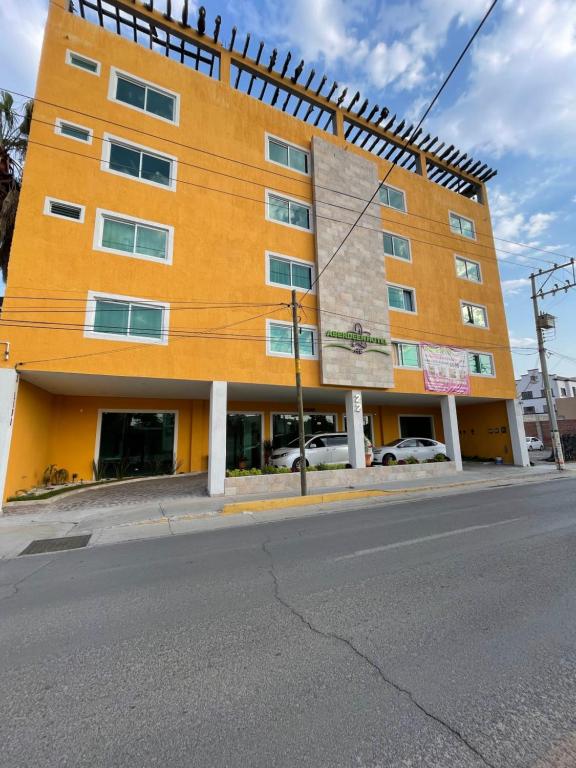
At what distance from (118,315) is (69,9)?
12669mm

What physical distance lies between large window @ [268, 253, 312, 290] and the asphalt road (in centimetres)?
1243

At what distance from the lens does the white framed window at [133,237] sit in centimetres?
1295

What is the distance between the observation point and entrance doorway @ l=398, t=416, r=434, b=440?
24.9 meters

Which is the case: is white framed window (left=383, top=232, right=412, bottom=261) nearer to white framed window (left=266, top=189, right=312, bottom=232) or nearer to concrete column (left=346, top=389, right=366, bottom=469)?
white framed window (left=266, top=189, right=312, bottom=232)

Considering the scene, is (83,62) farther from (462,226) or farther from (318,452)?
(462,226)

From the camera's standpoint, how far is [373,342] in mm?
17422

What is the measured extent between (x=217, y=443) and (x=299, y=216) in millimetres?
11328

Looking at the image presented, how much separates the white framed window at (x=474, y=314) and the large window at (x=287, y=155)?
466 inches

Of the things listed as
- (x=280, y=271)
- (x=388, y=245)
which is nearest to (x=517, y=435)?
(x=388, y=245)

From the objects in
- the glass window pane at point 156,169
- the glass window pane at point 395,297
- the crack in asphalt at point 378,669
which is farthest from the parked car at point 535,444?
the crack in asphalt at point 378,669

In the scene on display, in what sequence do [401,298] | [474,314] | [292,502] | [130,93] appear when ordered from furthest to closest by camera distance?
1. [474,314]
2. [401,298]
3. [130,93]
4. [292,502]

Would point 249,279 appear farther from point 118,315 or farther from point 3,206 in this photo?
point 3,206

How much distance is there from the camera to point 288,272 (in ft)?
54.1

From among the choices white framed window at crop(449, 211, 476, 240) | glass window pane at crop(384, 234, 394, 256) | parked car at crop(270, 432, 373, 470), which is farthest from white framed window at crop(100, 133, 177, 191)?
white framed window at crop(449, 211, 476, 240)
